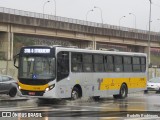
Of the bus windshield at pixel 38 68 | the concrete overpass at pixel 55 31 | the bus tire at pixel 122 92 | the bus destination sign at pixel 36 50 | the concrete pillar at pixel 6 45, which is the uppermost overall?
the concrete overpass at pixel 55 31

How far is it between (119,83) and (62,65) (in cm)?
664

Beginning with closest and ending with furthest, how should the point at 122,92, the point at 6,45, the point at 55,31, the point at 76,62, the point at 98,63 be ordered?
1. the point at 76,62
2. the point at 98,63
3. the point at 122,92
4. the point at 6,45
5. the point at 55,31

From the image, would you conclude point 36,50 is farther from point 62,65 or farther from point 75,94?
point 75,94

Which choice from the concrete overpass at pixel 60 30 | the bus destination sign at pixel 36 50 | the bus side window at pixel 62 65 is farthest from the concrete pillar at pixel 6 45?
the bus side window at pixel 62 65

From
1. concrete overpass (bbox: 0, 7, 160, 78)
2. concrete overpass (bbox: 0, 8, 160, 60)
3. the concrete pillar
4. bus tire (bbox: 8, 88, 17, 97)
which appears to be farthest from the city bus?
the concrete pillar

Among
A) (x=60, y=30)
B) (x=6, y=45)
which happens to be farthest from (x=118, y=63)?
(x=60, y=30)

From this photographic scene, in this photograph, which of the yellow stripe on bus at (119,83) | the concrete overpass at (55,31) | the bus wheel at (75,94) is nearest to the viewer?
the bus wheel at (75,94)

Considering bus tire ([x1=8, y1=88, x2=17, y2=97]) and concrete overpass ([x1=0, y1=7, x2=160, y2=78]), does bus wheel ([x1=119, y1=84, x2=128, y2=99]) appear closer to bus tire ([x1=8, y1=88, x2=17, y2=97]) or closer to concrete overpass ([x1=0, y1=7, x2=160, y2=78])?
bus tire ([x1=8, y1=88, x2=17, y2=97])

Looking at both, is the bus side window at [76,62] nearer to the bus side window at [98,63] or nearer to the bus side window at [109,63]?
the bus side window at [98,63]

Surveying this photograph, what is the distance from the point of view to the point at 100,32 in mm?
76188

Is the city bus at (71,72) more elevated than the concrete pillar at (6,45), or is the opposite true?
the concrete pillar at (6,45)

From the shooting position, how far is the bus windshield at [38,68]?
75.7ft

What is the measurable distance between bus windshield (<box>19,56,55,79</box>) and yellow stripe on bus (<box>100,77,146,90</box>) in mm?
5097

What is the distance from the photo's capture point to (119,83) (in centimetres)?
2927
